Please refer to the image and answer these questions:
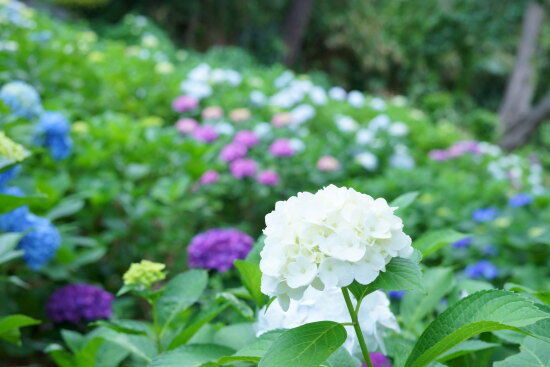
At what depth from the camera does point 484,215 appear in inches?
121

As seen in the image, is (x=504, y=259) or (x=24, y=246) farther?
(x=504, y=259)

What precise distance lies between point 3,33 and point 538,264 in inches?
121

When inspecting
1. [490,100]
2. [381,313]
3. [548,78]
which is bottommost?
[490,100]

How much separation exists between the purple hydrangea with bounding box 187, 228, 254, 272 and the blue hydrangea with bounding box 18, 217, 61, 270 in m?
0.36

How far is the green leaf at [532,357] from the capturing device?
2.33 ft

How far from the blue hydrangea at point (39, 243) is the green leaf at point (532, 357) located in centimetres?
112

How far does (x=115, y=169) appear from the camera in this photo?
8.22 feet

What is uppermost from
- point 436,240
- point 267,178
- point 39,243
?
point 436,240

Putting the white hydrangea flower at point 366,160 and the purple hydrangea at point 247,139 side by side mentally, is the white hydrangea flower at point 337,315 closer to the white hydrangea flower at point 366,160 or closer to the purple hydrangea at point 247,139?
the purple hydrangea at point 247,139

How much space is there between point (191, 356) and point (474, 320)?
38 cm

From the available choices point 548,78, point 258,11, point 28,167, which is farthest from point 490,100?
point 28,167

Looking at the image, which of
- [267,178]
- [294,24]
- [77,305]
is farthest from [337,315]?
[294,24]

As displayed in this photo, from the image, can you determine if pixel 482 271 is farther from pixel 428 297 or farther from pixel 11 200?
pixel 11 200

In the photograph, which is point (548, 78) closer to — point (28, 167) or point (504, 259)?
point (504, 259)
